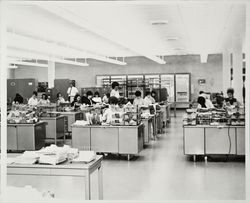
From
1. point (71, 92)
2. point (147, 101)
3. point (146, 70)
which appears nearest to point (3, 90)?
point (147, 101)

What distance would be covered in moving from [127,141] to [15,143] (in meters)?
2.77

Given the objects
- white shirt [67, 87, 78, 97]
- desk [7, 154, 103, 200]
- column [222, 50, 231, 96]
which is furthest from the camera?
column [222, 50, 231, 96]

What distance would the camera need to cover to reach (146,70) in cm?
2128

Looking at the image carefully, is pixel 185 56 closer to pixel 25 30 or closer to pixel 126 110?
pixel 25 30

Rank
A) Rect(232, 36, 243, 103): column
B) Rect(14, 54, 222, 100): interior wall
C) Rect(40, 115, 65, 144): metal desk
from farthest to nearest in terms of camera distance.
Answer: Rect(14, 54, 222, 100): interior wall, Rect(232, 36, 243, 103): column, Rect(40, 115, 65, 144): metal desk

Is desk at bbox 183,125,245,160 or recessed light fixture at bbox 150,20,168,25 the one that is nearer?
desk at bbox 183,125,245,160

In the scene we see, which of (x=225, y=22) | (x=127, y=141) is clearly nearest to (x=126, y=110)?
(x=127, y=141)

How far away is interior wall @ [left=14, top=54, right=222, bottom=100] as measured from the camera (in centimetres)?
2044

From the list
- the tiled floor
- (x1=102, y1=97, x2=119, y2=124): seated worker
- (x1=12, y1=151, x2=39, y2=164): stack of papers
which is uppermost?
(x1=102, y1=97, x2=119, y2=124): seated worker

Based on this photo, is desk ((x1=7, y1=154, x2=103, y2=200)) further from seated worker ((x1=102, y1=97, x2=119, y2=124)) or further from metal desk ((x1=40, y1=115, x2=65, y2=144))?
metal desk ((x1=40, y1=115, x2=65, y2=144))

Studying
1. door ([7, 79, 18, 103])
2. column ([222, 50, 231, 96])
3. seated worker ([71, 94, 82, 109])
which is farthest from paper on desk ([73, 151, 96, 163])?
door ([7, 79, 18, 103])

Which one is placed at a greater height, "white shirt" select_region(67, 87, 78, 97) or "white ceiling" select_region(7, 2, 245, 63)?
"white ceiling" select_region(7, 2, 245, 63)

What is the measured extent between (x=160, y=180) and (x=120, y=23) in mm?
4520

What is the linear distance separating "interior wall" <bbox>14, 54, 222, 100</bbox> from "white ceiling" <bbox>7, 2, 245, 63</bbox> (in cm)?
790
